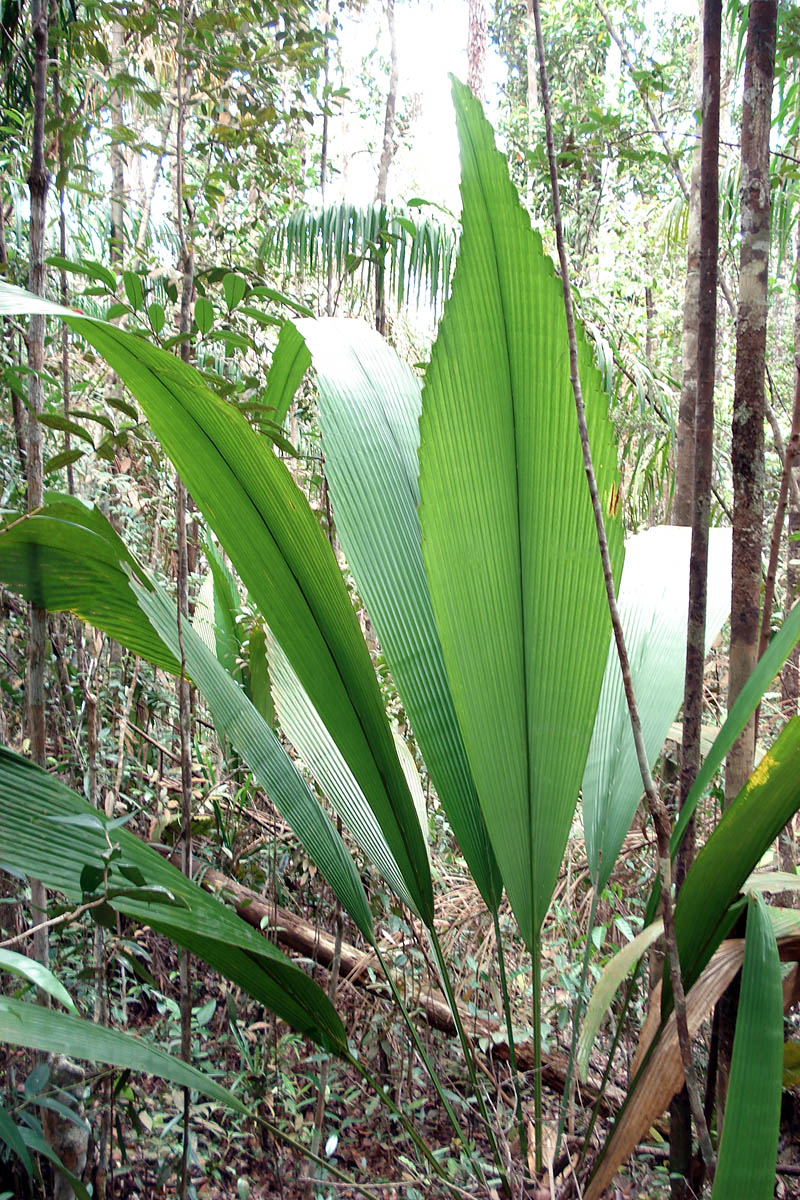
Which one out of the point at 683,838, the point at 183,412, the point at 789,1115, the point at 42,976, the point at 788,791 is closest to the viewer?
the point at 42,976

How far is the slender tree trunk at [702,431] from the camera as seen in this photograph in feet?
2.96

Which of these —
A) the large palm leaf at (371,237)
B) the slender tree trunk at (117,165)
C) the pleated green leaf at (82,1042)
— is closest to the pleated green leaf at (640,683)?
the pleated green leaf at (82,1042)

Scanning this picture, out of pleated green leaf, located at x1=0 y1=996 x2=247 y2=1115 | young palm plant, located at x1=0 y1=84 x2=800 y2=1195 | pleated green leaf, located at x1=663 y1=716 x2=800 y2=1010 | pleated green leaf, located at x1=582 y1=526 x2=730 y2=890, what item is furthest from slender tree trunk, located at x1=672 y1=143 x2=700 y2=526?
pleated green leaf, located at x1=0 y1=996 x2=247 y2=1115

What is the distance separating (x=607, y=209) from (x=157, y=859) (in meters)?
7.86

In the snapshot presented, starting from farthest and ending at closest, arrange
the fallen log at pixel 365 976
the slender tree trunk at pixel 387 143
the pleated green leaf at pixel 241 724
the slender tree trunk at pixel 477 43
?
1. the slender tree trunk at pixel 477 43
2. the slender tree trunk at pixel 387 143
3. the fallen log at pixel 365 976
4. the pleated green leaf at pixel 241 724

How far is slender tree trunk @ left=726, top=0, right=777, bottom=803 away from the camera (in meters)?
0.99

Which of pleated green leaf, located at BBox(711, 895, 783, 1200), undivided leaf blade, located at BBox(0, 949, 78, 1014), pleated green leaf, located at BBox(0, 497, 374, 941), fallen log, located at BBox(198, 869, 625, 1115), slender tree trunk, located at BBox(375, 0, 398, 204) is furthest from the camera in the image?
slender tree trunk, located at BBox(375, 0, 398, 204)

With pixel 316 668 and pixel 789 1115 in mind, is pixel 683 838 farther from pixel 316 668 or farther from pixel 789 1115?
pixel 789 1115

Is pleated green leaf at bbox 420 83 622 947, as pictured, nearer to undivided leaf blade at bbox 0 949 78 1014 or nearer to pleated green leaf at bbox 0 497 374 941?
pleated green leaf at bbox 0 497 374 941

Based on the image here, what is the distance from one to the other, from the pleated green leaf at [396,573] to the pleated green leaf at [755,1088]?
0.28m

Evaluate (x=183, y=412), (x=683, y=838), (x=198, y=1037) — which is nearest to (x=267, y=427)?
(x=183, y=412)

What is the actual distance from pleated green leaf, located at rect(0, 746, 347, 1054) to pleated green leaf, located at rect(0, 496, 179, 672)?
9.8 inches

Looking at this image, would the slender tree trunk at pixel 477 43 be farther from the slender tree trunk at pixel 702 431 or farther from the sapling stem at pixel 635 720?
the sapling stem at pixel 635 720

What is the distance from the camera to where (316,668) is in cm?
86
